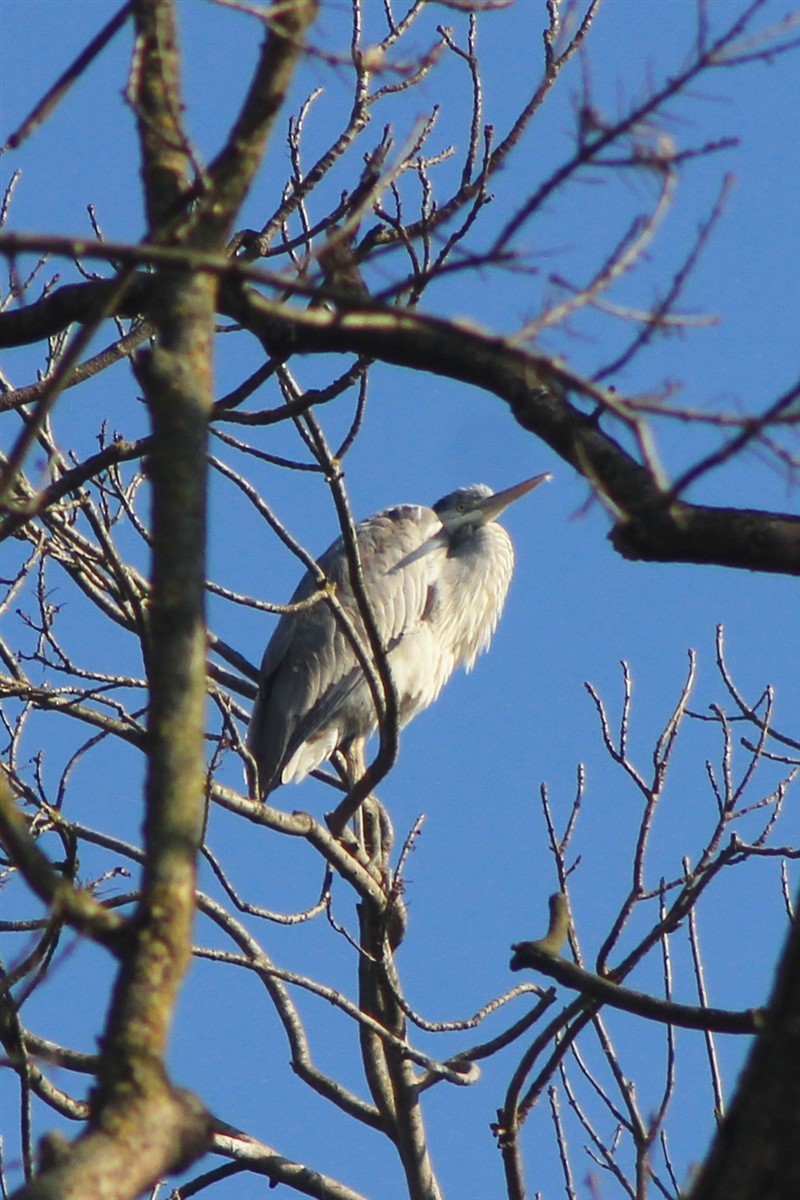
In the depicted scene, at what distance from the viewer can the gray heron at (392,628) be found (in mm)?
8016

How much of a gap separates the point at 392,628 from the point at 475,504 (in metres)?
1.08

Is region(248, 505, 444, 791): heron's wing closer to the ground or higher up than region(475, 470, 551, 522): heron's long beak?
closer to the ground

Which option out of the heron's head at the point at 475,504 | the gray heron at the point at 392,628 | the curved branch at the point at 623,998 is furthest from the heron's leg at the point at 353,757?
the curved branch at the point at 623,998

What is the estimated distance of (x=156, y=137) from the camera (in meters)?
2.01

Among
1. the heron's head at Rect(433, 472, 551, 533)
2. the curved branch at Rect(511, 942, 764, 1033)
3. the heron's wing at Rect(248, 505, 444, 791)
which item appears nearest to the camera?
the curved branch at Rect(511, 942, 764, 1033)

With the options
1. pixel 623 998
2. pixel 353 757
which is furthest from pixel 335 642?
pixel 623 998

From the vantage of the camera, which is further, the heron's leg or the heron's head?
the heron's head

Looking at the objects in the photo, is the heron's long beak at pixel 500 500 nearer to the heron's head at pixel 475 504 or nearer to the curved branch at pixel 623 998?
the heron's head at pixel 475 504

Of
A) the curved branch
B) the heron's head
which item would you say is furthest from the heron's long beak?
the curved branch

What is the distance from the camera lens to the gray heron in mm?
8016

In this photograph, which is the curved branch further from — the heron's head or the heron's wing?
the heron's head

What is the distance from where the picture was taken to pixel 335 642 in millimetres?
8633

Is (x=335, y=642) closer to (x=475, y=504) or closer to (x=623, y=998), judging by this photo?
(x=475, y=504)

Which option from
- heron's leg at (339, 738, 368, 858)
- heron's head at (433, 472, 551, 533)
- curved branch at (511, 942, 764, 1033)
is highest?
heron's head at (433, 472, 551, 533)
